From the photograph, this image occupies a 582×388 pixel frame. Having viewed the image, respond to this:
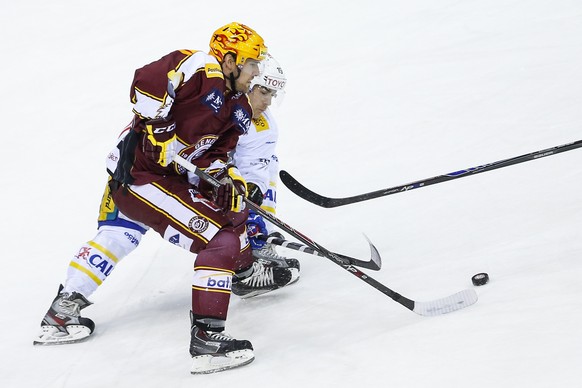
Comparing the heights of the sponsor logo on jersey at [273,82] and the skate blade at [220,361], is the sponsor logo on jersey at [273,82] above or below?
above

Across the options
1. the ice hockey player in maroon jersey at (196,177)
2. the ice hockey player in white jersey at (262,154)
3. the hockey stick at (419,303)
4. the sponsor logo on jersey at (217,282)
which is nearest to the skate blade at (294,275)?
the ice hockey player in white jersey at (262,154)

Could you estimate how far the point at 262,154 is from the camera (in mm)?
4723

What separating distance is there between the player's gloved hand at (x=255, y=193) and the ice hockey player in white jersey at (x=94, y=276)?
35 centimetres

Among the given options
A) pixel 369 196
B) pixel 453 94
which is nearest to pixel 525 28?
pixel 453 94

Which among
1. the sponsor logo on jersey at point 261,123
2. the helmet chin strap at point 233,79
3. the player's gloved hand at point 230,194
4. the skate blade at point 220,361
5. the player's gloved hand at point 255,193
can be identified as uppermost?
the helmet chin strap at point 233,79

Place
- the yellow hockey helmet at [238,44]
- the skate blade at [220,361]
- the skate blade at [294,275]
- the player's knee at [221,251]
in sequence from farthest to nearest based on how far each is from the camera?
the skate blade at [294,275]
the yellow hockey helmet at [238,44]
the player's knee at [221,251]
the skate blade at [220,361]

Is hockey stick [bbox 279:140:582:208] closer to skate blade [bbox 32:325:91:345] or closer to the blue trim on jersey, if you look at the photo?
the blue trim on jersey

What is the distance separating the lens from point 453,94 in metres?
6.79

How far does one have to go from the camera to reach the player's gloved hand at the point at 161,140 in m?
3.84

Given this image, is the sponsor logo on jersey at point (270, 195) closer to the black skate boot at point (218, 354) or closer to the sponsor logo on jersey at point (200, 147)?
the sponsor logo on jersey at point (200, 147)

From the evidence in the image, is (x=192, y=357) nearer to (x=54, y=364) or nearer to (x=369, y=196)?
(x=54, y=364)

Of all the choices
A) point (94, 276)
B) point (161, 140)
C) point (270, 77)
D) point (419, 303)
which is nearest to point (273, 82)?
point (270, 77)

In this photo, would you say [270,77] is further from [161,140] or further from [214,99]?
[161,140]

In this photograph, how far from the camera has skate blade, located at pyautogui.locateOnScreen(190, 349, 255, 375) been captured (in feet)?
11.6
